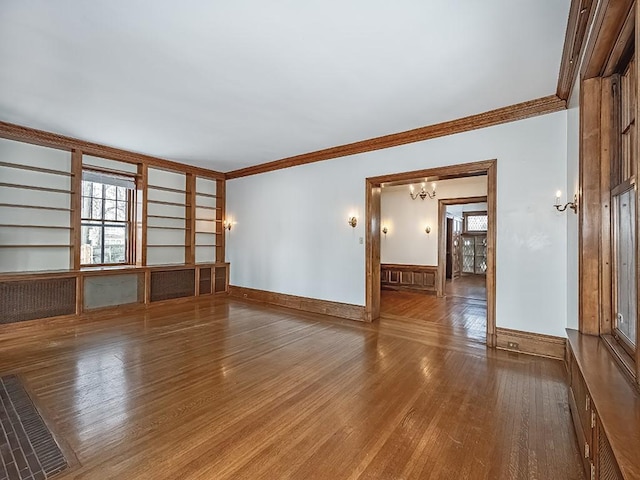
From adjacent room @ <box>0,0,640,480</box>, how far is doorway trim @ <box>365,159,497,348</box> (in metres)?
0.04

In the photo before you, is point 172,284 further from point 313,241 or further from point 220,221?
point 313,241

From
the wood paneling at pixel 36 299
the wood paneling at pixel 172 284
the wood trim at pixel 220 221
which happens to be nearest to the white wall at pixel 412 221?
the wood trim at pixel 220 221

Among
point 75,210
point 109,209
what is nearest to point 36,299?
point 75,210

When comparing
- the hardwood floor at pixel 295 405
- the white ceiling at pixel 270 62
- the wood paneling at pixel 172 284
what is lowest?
the hardwood floor at pixel 295 405

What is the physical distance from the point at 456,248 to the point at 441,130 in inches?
298

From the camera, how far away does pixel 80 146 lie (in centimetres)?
518

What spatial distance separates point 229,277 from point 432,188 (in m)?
5.44

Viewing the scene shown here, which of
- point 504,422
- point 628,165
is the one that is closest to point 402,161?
point 628,165

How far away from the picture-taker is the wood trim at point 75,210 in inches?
203

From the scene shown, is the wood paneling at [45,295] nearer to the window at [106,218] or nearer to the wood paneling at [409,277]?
the window at [106,218]

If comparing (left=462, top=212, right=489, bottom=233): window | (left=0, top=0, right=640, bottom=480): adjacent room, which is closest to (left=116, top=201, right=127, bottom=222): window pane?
(left=0, top=0, right=640, bottom=480): adjacent room

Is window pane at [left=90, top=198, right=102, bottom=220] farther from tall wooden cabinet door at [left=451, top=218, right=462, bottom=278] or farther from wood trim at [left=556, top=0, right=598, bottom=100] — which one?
tall wooden cabinet door at [left=451, top=218, right=462, bottom=278]

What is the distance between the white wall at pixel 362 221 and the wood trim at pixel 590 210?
1390 millimetres

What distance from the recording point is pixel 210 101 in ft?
12.0
